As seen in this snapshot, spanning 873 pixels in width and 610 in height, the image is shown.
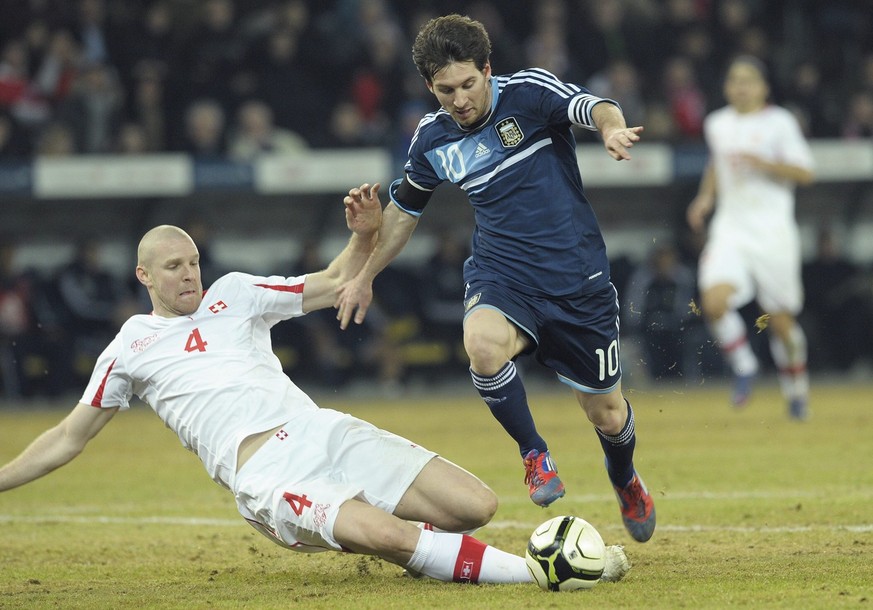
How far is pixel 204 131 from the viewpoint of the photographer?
16.7 meters

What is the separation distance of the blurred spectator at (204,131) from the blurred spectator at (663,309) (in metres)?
5.52

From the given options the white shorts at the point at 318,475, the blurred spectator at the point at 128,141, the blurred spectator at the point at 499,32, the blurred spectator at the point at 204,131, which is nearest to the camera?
the white shorts at the point at 318,475

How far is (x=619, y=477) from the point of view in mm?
6805

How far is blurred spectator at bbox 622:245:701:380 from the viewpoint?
16.9 metres

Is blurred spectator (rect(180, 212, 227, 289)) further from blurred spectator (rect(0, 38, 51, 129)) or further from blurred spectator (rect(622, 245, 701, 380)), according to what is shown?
blurred spectator (rect(622, 245, 701, 380))

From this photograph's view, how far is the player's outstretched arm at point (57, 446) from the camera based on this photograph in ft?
19.4

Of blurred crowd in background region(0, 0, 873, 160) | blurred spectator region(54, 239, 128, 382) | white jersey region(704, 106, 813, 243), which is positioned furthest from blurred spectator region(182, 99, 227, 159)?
white jersey region(704, 106, 813, 243)

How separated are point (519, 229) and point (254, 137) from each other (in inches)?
430

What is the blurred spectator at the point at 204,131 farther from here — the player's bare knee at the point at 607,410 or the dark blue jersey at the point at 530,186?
the player's bare knee at the point at 607,410

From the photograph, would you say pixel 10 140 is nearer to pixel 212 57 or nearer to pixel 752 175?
pixel 212 57

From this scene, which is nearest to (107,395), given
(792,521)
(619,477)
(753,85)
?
(619,477)

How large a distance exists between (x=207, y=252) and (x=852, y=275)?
8676 mm

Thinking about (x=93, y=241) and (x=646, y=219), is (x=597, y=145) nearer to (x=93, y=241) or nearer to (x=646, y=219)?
(x=646, y=219)

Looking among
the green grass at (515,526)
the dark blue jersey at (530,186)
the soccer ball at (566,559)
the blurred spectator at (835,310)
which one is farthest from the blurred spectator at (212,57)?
the soccer ball at (566,559)
